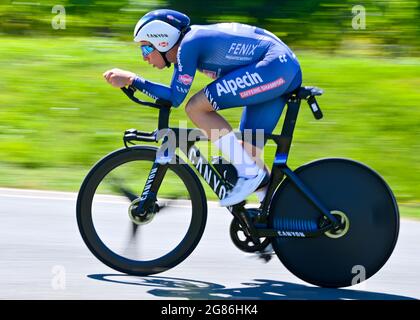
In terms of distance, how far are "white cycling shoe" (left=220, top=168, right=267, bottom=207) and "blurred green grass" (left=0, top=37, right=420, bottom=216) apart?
6.50 ft

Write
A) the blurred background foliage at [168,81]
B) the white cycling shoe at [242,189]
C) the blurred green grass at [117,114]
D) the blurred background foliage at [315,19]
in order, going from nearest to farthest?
the white cycling shoe at [242,189] → the blurred green grass at [117,114] → the blurred background foliage at [168,81] → the blurred background foliage at [315,19]

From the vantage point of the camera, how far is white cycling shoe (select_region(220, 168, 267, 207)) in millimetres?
6066

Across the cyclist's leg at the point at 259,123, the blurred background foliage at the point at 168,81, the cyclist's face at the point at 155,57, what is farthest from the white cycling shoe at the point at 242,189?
the blurred background foliage at the point at 168,81

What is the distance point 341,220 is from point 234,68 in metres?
1.15

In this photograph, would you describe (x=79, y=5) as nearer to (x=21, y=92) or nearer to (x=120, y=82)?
(x=21, y=92)

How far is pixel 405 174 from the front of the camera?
9.08 meters

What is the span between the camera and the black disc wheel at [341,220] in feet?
20.0

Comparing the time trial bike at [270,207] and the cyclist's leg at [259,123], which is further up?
the cyclist's leg at [259,123]

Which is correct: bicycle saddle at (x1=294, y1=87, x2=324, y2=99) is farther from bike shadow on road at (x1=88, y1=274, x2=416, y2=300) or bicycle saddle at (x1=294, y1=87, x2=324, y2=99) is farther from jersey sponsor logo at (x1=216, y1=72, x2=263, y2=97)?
bike shadow on road at (x1=88, y1=274, x2=416, y2=300)

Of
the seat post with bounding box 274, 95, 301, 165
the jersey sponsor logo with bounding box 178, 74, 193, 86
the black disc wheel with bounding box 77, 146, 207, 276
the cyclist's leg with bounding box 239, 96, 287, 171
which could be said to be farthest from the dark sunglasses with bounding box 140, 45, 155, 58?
the seat post with bounding box 274, 95, 301, 165

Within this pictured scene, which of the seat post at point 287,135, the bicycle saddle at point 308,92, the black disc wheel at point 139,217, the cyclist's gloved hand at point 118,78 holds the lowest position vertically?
the black disc wheel at point 139,217

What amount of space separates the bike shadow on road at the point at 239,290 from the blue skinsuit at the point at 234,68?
1.12 meters

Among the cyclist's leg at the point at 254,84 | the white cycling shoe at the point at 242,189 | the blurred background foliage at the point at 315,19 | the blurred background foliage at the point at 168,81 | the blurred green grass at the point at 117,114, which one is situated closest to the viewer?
the cyclist's leg at the point at 254,84

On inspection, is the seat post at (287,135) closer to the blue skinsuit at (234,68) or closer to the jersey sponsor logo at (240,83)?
the blue skinsuit at (234,68)
